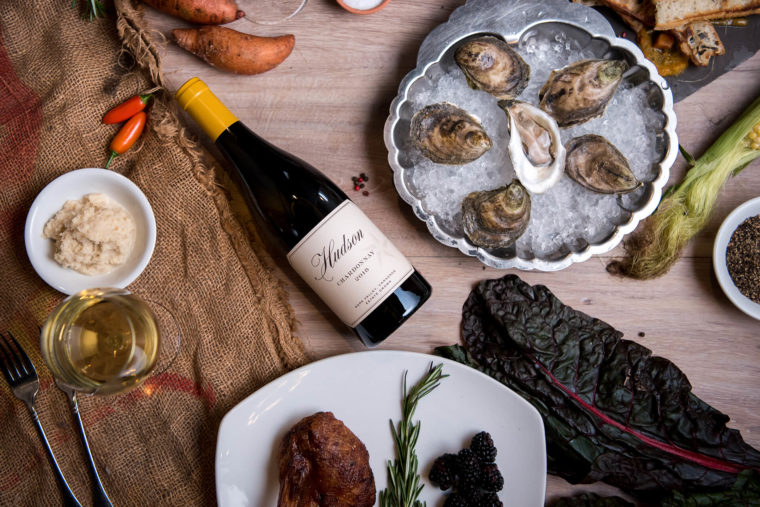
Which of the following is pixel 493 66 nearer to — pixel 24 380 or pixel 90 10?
pixel 90 10

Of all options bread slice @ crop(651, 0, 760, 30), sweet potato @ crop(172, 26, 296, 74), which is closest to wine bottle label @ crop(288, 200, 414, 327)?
sweet potato @ crop(172, 26, 296, 74)

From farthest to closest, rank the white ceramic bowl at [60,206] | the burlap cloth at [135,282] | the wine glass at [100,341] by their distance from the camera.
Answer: the burlap cloth at [135,282]
the white ceramic bowl at [60,206]
the wine glass at [100,341]

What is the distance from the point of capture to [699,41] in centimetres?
164

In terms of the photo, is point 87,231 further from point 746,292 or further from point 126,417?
point 746,292

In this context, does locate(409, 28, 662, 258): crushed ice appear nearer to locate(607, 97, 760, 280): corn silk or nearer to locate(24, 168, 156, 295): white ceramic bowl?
locate(607, 97, 760, 280): corn silk

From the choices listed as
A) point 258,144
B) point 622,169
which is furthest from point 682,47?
point 258,144

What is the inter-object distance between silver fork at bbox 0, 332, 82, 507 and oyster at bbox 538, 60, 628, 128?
1584 mm

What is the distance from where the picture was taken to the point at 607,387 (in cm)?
162

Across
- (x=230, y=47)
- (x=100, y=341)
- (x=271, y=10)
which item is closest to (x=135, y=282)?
(x=100, y=341)

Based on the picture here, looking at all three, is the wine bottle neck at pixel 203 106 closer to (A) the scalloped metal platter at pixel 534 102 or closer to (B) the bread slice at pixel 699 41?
(A) the scalloped metal platter at pixel 534 102

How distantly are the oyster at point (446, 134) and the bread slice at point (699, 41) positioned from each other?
2.17 feet

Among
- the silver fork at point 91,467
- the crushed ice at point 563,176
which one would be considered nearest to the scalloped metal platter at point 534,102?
the crushed ice at point 563,176

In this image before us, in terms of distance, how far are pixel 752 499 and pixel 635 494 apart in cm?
29

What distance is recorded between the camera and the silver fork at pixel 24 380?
1552mm
